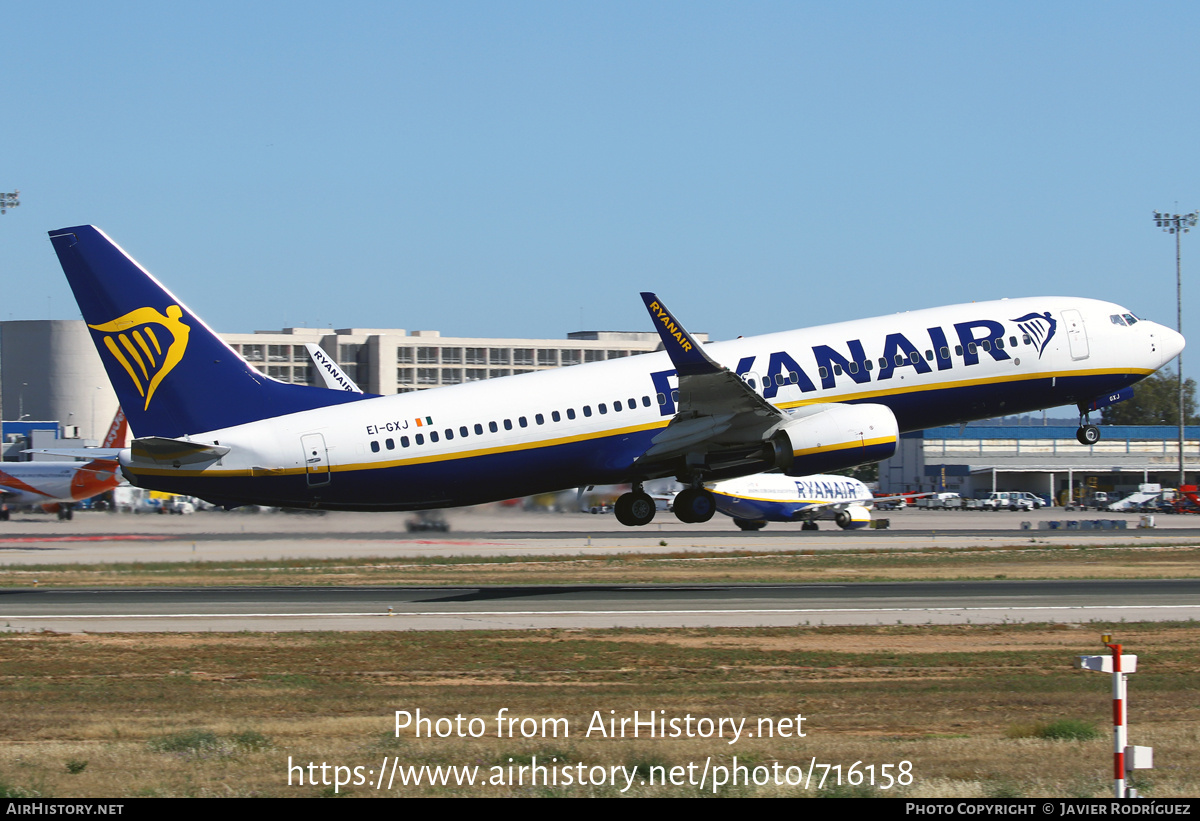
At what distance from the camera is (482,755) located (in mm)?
17562

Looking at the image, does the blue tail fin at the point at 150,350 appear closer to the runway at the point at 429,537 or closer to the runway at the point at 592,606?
the runway at the point at 592,606

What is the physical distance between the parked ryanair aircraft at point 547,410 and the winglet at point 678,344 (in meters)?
0.06

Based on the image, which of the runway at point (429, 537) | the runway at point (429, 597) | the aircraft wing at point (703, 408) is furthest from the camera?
the runway at point (429, 537)

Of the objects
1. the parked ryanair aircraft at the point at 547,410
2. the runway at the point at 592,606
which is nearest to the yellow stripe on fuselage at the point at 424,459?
the parked ryanair aircraft at the point at 547,410

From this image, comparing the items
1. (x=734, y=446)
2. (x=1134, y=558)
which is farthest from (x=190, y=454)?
(x=1134, y=558)

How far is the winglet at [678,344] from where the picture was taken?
3394cm

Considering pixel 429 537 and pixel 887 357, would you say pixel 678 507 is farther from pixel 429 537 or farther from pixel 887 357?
pixel 429 537

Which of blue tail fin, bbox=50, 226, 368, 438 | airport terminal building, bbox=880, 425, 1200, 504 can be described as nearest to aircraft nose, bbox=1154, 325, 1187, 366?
blue tail fin, bbox=50, 226, 368, 438

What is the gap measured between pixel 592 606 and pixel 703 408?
22.1ft

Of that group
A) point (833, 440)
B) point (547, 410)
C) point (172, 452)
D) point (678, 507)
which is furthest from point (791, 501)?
point (172, 452)

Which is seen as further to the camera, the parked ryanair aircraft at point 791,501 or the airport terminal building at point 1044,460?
the airport terminal building at point 1044,460

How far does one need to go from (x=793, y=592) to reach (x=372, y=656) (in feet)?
58.2

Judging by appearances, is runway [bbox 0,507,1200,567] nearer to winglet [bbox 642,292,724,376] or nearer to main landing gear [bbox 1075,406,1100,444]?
winglet [bbox 642,292,724,376]
